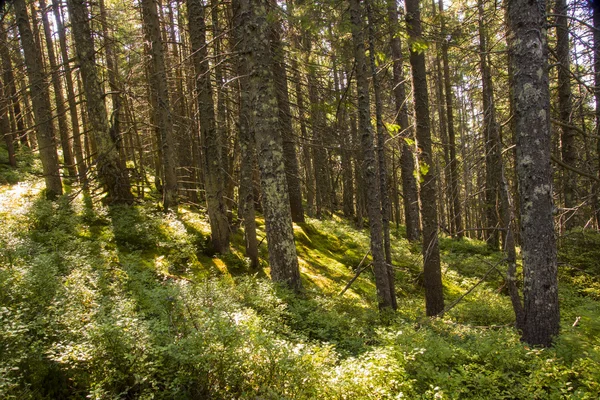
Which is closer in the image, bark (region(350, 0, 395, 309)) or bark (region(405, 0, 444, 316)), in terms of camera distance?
bark (region(350, 0, 395, 309))

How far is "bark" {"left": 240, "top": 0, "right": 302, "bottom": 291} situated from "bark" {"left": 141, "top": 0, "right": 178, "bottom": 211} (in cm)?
299

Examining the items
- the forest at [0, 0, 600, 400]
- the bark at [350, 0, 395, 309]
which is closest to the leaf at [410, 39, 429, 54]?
the forest at [0, 0, 600, 400]

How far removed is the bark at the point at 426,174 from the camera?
908 cm

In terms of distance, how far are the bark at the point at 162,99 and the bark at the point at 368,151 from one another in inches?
201

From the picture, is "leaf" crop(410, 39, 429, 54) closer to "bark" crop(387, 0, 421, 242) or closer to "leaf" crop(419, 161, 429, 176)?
"leaf" crop(419, 161, 429, 176)

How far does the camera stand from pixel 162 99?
10.5m

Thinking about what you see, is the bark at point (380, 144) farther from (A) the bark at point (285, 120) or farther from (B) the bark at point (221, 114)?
(B) the bark at point (221, 114)

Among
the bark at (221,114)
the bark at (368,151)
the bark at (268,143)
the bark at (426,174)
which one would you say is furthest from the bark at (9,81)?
the bark at (426,174)

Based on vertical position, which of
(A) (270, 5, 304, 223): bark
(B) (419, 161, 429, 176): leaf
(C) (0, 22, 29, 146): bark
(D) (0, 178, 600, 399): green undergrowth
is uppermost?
(C) (0, 22, 29, 146): bark

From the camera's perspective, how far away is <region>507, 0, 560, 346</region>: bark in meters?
5.08

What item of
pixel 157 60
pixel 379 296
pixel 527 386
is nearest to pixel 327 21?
pixel 157 60

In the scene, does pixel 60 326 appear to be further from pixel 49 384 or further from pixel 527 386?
pixel 527 386

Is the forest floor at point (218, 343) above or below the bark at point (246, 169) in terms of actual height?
below

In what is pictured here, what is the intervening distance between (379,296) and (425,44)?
5773 mm
